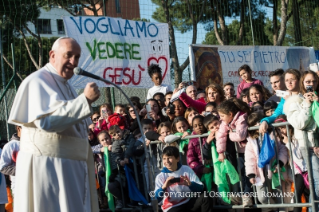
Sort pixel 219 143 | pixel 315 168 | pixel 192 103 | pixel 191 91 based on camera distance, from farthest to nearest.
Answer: pixel 191 91
pixel 192 103
pixel 219 143
pixel 315 168

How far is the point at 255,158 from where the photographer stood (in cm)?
618

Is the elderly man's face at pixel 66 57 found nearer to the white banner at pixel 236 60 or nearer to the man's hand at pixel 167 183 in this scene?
the man's hand at pixel 167 183

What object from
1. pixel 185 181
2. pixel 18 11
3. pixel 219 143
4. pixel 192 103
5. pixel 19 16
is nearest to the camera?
pixel 219 143

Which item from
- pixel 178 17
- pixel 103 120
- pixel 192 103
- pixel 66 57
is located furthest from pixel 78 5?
pixel 66 57

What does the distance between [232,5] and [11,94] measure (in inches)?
245

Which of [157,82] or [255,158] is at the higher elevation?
[157,82]

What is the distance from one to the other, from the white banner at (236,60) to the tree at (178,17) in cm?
43

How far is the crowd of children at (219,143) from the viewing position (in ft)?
19.4

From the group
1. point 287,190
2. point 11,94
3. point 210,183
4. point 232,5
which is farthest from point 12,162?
point 232,5

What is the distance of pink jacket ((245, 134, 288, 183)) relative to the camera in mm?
6098

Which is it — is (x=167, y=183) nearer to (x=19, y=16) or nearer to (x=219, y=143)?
(x=219, y=143)

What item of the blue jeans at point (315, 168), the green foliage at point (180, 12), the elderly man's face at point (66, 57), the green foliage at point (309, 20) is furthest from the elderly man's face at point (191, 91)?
the green foliage at point (309, 20)

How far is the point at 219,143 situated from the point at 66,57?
109 inches

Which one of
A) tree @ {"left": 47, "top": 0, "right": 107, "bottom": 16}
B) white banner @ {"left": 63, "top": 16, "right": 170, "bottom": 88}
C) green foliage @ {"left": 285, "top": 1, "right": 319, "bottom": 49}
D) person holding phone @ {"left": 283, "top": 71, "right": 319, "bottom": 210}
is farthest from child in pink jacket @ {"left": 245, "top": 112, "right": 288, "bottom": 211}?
green foliage @ {"left": 285, "top": 1, "right": 319, "bottom": 49}
